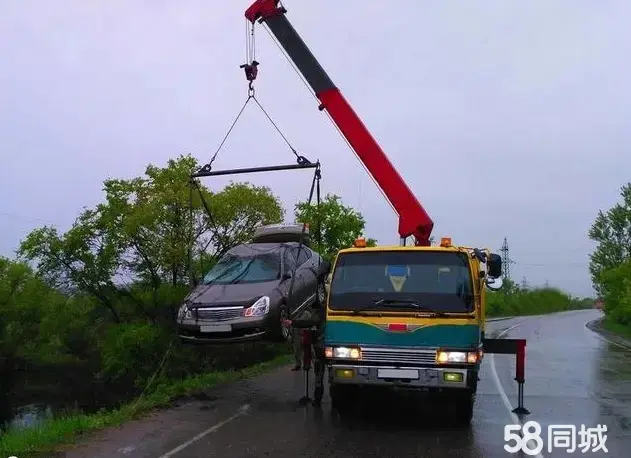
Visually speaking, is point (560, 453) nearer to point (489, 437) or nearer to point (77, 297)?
point (489, 437)

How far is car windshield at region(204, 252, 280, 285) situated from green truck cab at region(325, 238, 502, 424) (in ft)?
11.2

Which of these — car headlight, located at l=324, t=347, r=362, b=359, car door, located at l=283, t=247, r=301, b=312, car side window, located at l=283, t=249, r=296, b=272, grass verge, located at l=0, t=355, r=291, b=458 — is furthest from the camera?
car side window, located at l=283, t=249, r=296, b=272

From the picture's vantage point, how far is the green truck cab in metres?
8.45

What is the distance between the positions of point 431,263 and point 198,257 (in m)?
15.4

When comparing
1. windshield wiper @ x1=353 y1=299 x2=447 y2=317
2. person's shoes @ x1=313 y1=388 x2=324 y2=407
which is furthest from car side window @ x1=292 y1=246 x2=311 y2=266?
windshield wiper @ x1=353 y1=299 x2=447 y2=317

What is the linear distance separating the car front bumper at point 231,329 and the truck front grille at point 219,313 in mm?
69

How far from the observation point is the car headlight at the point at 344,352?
8.66 m

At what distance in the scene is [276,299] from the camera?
11828 mm

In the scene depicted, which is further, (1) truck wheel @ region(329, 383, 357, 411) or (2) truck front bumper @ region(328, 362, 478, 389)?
(1) truck wheel @ region(329, 383, 357, 411)

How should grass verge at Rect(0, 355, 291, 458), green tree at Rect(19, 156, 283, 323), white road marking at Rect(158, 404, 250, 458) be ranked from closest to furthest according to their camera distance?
1. white road marking at Rect(158, 404, 250, 458)
2. grass verge at Rect(0, 355, 291, 458)
3. green tree at Rect(19, 156, 283, 323)

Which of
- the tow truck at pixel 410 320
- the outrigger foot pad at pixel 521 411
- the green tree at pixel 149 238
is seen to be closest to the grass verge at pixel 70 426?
the tow truck at pixel 410 320

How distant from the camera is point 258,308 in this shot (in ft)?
37.4

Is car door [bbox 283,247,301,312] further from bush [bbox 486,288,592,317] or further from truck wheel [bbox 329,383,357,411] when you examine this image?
bush [bbox 486,288,592,317]

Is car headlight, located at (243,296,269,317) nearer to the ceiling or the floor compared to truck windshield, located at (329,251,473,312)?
nearer to the floor
